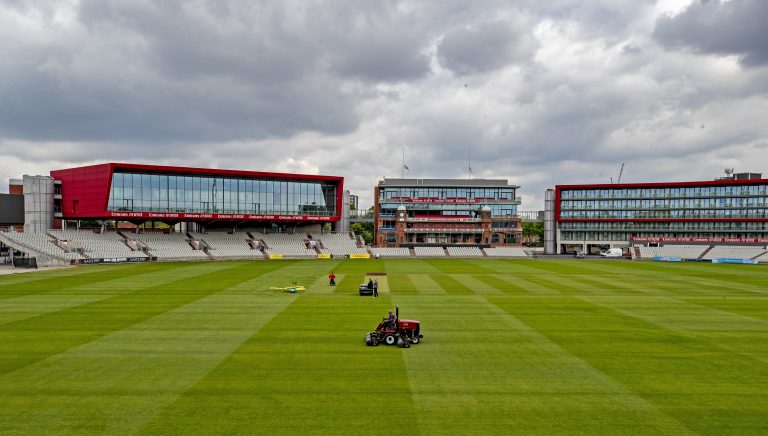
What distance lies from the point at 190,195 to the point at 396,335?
75.9 metres

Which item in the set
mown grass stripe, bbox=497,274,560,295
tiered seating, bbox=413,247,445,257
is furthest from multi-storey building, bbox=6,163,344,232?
mown grass stripe, bbox=497,274,560,295

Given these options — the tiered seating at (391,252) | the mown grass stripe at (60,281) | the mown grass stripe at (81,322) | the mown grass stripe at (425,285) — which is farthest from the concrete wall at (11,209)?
the mown grass stripe at (425,285)

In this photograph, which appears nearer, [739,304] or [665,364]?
[665,364]

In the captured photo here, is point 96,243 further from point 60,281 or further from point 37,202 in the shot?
point 60,281

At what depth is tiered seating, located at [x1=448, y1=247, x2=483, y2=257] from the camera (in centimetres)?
10562

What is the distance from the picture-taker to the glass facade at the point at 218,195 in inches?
3297

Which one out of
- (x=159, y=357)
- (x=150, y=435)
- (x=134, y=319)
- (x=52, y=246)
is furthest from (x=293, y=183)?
(x=150, y=435)

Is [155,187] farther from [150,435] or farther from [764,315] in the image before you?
[764,315]

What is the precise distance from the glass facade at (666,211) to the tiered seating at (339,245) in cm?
6070

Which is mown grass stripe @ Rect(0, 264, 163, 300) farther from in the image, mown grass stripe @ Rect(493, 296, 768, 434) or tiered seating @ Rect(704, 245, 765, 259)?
tiered seating @ Rect(704, 245, 765, 259)

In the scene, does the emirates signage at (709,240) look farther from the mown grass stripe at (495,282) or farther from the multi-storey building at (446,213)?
the mown grass stripe at (495,282)

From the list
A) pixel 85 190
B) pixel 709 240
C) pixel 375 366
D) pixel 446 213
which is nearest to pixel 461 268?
pixel 446 213

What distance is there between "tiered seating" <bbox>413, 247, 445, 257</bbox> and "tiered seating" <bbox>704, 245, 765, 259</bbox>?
57.2 m

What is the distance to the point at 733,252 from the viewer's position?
100m
